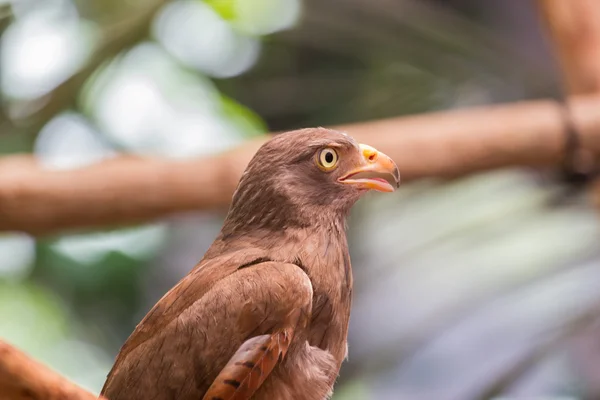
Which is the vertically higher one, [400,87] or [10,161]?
[400,87]

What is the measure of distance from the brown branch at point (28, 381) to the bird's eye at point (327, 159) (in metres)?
0.77

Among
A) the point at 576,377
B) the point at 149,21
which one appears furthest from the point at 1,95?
the point at 576,377

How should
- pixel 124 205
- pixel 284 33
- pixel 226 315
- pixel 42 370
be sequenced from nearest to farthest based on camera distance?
pixel 42 370 → pixel 226 315 → pixel 124 205 → pixel 284 33

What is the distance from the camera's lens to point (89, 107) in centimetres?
593

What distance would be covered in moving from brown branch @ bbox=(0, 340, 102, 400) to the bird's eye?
30.1 inches

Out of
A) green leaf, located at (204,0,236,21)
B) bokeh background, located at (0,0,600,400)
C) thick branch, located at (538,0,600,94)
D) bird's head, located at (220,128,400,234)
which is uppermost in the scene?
thick branch, located at (538,0,600,94)

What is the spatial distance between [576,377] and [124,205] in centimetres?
306

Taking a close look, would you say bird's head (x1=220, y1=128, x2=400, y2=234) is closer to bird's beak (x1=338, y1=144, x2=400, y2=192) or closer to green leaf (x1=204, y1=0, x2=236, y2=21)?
bird's beak (x1=338, y1=144, x2=400, y2=192)

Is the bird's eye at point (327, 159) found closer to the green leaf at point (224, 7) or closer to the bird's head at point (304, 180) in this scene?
the bird's head at point (304, 180)

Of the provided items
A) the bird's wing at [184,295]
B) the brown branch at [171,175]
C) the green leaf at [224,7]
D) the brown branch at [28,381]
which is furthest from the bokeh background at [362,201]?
the brown branch at [28,381]

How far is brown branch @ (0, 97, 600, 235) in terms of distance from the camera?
3773 millimetres

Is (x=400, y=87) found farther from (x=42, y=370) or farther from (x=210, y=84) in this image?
(x=42, y=370)

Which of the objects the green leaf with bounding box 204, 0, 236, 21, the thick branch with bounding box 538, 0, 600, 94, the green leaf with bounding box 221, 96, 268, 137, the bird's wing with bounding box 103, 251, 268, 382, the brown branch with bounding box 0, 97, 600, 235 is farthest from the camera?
the green leaf with bounding box 221, 96, 268, 137

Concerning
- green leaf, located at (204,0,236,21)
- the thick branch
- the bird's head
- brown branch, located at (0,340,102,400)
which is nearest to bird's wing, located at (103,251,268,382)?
the bird's head
